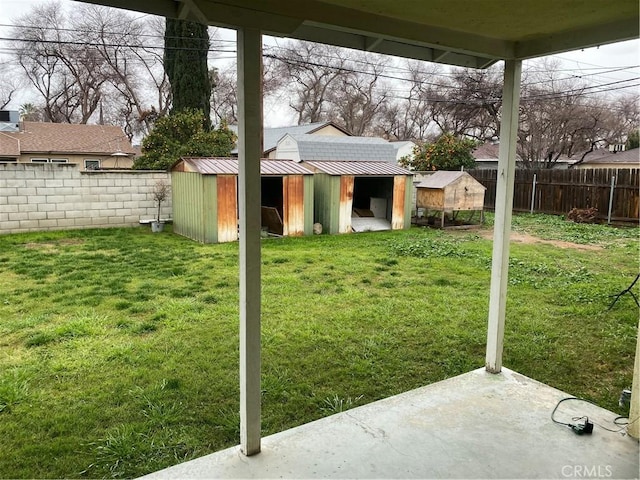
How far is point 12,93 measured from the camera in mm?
21625

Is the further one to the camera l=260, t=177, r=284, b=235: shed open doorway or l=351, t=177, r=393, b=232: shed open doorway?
l=351, t=177, r=393, b=232: shed open doorway

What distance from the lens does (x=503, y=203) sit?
9.22ft

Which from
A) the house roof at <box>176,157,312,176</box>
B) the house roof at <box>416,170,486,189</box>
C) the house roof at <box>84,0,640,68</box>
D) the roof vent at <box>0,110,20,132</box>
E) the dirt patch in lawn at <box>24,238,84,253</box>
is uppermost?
the roof vent at <box>0,110,20,132</box>

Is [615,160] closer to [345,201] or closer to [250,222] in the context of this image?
[345,201]

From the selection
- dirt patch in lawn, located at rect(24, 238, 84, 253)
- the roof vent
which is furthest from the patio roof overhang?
the roof vent

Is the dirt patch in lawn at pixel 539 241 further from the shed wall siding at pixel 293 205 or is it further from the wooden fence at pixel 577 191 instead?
the shed wall siding at pixel 293 205

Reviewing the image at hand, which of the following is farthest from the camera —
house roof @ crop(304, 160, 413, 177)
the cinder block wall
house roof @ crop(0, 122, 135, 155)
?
house roof @ crop(0, 122, 135, 155)

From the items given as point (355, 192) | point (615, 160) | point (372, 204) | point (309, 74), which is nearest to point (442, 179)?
point (372, 204)

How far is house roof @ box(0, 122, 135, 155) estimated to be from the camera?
19.2 m

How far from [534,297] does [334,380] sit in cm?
300

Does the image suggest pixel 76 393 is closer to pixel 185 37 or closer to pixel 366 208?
pixel 366 208

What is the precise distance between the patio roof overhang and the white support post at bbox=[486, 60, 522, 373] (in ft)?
0.13

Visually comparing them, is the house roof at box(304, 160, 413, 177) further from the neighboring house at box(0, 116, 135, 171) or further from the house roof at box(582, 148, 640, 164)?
the house roof at box(582, 148, 640, 164)

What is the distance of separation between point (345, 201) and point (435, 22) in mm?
7532
